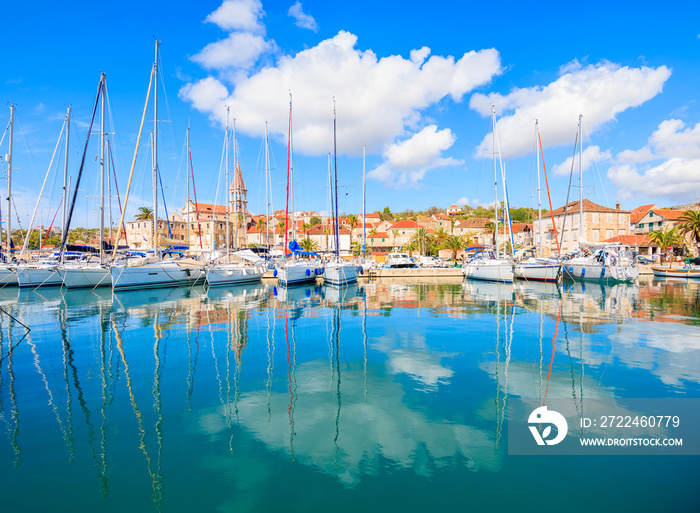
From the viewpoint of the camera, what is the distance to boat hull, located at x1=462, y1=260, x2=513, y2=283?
38000 mm

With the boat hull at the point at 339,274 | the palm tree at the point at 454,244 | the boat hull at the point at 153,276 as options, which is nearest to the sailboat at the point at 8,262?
the boat hull at the point at 153,276

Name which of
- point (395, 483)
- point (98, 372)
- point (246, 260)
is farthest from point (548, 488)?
point (246, 260)

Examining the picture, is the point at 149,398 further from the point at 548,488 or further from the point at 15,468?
the point at 548,488

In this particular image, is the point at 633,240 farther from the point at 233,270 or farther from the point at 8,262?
the point at 8,262

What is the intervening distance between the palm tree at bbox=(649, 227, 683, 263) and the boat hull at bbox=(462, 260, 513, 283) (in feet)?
129

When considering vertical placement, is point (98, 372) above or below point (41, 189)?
below

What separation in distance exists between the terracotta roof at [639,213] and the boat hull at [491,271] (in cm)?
5081

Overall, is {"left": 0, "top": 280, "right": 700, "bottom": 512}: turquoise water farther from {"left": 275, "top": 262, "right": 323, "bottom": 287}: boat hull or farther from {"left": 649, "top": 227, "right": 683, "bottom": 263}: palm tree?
{"left": 649, "top": 227, "right": 683, "bottom": 263}: palm tree

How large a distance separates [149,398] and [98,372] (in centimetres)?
303

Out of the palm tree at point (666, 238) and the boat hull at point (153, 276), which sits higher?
the palm tree at point (666, 238)

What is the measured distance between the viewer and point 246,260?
39969 millimetres

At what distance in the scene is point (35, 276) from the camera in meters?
34.6

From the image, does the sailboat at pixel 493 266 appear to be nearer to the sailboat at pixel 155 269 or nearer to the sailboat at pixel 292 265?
the sailboat at pixel 292 265

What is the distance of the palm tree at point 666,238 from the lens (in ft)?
196
